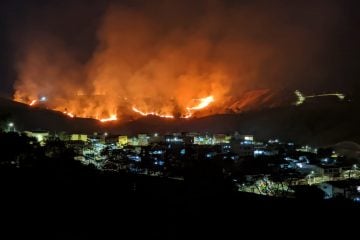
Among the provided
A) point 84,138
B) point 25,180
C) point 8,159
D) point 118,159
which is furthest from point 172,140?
point 25,180

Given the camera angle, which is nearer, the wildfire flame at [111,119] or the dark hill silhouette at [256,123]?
the dark hill silhouette at [256,123]

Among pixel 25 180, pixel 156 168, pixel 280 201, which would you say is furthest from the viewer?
pixel 156 168

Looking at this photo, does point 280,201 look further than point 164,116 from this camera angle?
No

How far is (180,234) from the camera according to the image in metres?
4.01

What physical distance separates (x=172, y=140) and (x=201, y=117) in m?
14.8

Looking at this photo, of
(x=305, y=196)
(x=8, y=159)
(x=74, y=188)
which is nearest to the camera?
(x=305, y=196)

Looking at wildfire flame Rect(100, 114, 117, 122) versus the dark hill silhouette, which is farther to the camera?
wildfire flame Rect(100, 114, 117, 122)

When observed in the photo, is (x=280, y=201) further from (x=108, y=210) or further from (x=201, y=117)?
(x=201, y=117)

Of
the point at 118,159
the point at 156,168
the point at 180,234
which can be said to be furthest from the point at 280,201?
the point at 118,159

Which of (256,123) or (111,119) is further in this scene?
(111,119)

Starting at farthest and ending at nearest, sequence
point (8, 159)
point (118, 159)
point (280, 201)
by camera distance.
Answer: point (118, 159) < point (8, 159) < point (280, 201)

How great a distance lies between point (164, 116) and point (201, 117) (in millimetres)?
4442

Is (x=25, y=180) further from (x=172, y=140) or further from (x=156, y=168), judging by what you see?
(x=172, y=140)

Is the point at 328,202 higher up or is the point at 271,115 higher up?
→ the point at 271,115
